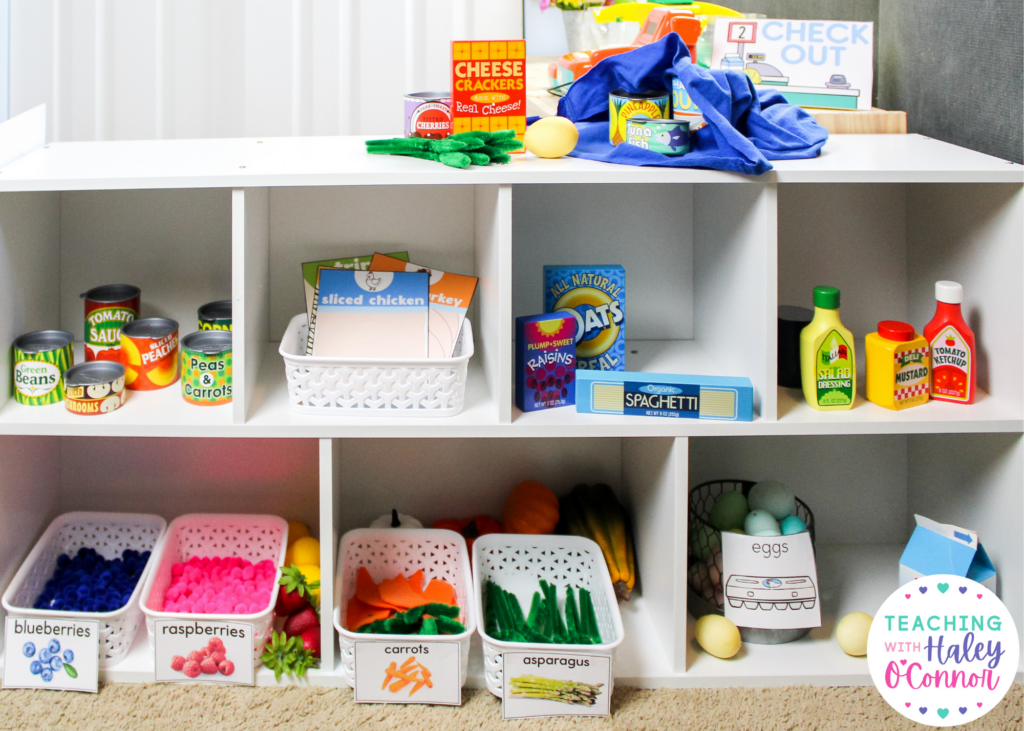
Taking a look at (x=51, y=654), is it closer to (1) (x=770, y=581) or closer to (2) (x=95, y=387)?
(2) (x=95, y=387)

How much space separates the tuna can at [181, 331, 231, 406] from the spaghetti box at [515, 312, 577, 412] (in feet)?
1.22

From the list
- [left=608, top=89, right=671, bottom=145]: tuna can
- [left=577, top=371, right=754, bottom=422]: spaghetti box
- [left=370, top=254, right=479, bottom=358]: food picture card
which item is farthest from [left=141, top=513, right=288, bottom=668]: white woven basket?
[left=608, top=89, right=671, bottom=145]: tuna can

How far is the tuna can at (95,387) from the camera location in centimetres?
123

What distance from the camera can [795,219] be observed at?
1.50 metres

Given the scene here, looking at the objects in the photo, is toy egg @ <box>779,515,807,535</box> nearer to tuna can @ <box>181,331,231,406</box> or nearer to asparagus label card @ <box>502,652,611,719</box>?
asparagus label card @ <box>502,652,611,719</box>

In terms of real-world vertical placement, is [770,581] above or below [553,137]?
below

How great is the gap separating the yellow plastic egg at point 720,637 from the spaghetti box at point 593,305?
361mm

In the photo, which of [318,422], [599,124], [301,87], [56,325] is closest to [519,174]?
[599,124]

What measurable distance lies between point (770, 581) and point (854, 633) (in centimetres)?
13

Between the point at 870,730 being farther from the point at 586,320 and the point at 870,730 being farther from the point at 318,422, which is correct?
the point at 318,422

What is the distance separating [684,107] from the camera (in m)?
1.22

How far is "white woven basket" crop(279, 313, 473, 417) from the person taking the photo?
1.22 metres

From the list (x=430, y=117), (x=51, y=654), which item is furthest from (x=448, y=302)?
(x=51, y=654)

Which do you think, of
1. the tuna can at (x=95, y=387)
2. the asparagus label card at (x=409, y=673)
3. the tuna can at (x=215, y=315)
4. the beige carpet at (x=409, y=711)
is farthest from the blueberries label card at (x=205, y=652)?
the tuna can at (x=215, y=315)
